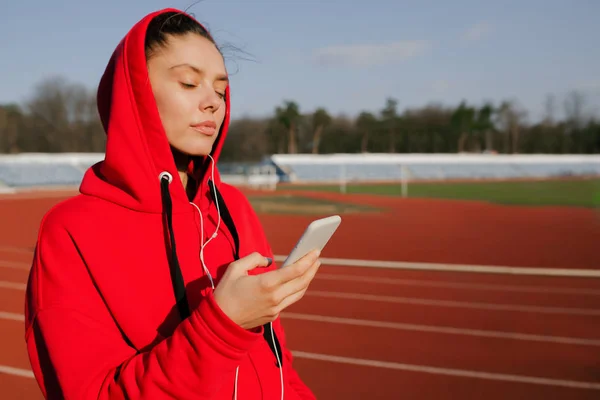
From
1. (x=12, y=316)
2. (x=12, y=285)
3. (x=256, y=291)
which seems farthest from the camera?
(x=12, y=285)

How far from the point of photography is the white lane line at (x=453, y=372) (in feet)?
15.0

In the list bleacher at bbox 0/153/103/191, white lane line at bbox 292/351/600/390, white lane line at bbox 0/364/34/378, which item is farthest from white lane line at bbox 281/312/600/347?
bleacher at bbox 0/153/103/191

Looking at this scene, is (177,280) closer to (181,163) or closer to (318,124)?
(181,163)

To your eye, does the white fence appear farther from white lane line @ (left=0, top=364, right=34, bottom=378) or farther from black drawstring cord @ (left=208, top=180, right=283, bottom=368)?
black drawstring cord @ (left=208, top=180, right=283, bottom=368)

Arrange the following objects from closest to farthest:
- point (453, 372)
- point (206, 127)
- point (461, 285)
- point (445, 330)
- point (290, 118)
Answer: point (206, 127)
point (453, 372)
point (445, 330)
point (461, 285)
point (290, 118)

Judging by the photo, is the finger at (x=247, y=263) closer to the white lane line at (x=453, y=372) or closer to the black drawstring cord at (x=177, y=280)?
the black drawstring cord at (x=177, y=280)

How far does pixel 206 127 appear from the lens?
53.5 inches

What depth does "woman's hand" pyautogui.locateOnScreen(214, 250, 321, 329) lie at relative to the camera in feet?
3.39

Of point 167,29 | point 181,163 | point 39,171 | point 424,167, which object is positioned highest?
point 167,29

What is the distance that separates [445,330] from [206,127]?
528 centimetres

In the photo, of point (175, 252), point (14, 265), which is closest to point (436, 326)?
point (175, 252)

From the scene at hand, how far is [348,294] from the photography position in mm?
7605

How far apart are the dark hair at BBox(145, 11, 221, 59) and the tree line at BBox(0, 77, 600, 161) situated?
64.8m

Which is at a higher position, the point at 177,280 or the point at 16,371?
the point at 177,280
